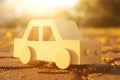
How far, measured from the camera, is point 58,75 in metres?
3.79

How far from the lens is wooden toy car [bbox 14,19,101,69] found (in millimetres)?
3906

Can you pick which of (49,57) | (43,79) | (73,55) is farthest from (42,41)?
(43,79)

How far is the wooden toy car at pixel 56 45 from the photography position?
12.8ft

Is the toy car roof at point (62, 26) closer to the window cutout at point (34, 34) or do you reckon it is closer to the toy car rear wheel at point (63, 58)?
the window cutout at point (34, 34)

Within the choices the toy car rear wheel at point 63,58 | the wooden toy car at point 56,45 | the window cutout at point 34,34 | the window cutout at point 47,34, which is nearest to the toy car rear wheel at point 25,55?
the wooden toy car at point 56,45

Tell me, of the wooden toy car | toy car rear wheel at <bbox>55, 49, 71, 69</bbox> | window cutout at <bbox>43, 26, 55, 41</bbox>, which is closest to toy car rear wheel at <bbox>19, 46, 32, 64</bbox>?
the wooden toy car

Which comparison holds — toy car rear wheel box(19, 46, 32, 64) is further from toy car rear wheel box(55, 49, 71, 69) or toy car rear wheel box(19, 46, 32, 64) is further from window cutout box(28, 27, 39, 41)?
toy car rear wheel box(55, 49, 71, 69)

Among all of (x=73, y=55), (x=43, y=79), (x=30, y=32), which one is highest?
(x=30, y=32)

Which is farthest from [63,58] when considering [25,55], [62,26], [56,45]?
[25,55]

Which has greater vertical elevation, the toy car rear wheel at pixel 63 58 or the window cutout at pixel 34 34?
the window cutout at pixel 34 34

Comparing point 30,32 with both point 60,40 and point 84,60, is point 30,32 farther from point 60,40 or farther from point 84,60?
point 84,60

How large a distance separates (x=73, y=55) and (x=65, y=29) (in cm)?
52

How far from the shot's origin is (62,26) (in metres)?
4.28

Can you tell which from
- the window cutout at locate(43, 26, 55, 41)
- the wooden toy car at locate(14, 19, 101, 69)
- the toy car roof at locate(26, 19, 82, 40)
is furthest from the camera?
the window cutout at locate(43, 26, 55, 41)
